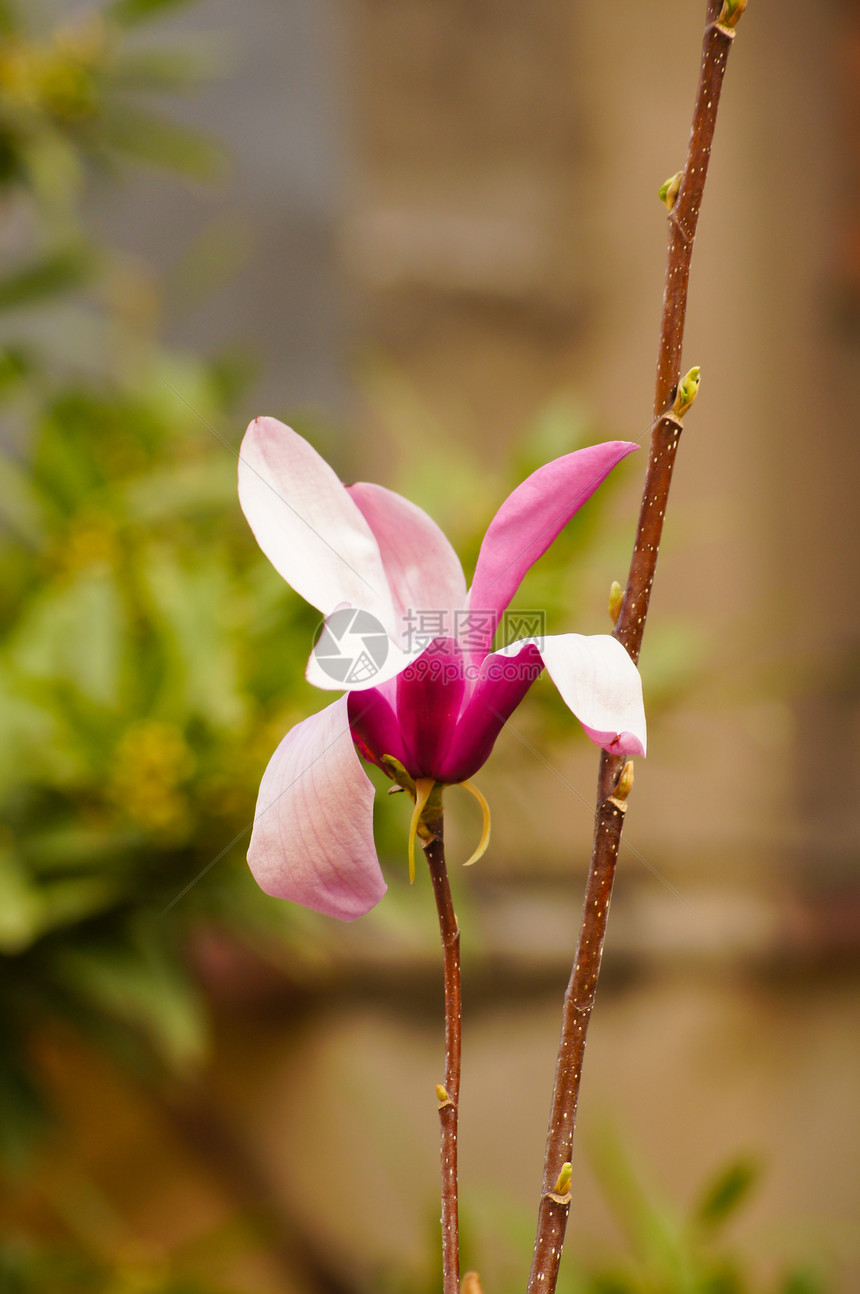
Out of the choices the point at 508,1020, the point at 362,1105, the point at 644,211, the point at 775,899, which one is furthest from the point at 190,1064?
the point at 644,211

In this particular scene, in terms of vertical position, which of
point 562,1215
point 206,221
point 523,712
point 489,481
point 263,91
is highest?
point 263,91

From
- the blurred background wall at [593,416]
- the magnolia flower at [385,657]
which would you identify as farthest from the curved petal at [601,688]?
the blurred background wall at [593,416]

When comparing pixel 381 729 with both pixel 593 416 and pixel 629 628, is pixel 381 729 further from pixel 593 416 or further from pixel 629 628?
pixel 593 416

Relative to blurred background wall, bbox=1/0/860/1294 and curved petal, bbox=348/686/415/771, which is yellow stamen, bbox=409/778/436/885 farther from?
blurred background wall, bbox=1/0/860/1294

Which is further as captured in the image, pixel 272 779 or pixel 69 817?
pixel 69 817

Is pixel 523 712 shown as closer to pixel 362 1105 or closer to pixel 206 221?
pixel 362 1105

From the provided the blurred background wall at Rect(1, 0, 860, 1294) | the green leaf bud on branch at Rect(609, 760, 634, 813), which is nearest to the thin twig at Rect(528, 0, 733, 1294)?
the green leaf bud on branch at Rect(609, 760, 634, 813)

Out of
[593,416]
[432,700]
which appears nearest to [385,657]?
[432,700]
